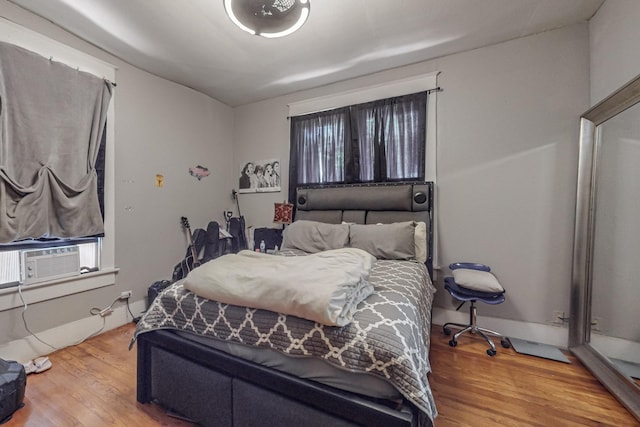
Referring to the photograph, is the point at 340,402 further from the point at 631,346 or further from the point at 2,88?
the point at 2,88

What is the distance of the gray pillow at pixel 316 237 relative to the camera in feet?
8.43

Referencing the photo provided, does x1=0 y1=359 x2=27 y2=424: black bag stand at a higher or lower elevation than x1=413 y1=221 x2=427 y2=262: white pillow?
lower

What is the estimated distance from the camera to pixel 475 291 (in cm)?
214

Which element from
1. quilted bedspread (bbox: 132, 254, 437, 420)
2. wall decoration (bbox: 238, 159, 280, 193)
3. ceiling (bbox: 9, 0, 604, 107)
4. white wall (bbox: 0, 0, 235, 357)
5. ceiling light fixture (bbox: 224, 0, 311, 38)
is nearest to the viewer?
quilted bedspread (bbox: 132, 254, 437, 420)

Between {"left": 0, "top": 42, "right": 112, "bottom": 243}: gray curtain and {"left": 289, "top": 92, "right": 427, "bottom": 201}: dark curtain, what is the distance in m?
2.02

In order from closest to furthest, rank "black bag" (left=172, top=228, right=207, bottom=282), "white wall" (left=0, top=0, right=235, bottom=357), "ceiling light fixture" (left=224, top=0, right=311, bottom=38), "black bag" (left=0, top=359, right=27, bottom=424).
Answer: "black bag" (left=0, top=359, right=27, bottom=424)
"ceiling light fixture" (left=224, top=0, right=311, bottom=38)
"white wall" (left=0, top=0, right=235, bottom=357)
"black bag" (left=172, top=228, right=207, bottom=282)

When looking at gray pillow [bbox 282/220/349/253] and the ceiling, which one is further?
gray pillow [bbox 282/220/349/253]

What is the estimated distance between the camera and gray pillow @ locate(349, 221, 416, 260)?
234 centimetres

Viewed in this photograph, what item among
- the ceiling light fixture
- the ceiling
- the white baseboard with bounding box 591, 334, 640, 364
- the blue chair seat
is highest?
the ceiling

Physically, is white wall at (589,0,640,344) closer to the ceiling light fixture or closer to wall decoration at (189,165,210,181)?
the ceiling light fixture

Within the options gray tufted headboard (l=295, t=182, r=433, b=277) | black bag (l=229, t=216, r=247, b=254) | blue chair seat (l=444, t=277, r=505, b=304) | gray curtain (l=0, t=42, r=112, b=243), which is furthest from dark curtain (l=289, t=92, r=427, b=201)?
gray curtain (l=0, t=42, r=112, b=243)

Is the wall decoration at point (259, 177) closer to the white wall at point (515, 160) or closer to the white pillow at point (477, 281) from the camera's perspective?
the white wall at point (515, 160)

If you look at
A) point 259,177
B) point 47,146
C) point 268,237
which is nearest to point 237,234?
point 268,237

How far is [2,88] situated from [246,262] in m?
2.14
